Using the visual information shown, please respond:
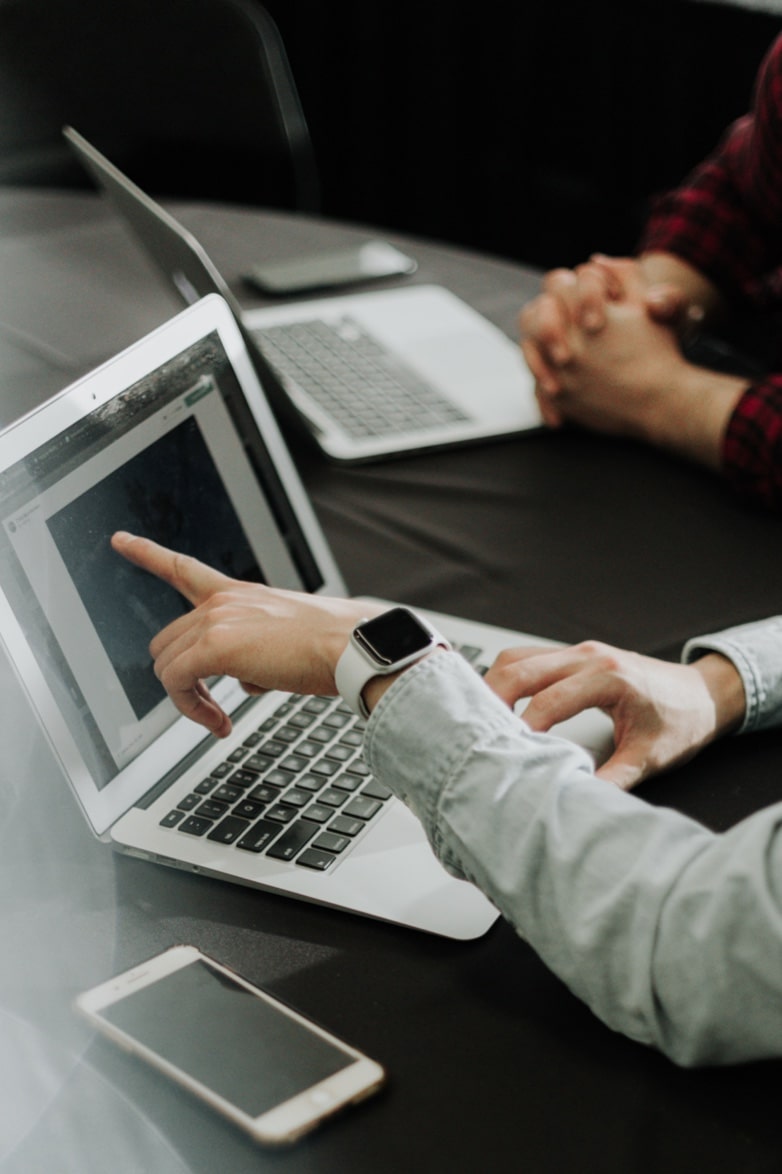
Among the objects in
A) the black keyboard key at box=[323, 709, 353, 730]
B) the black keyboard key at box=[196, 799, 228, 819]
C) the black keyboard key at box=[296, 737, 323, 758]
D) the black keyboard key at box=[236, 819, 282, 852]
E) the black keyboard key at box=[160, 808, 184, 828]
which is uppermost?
the black keyboard key at box=[160, 808, 184, 828]

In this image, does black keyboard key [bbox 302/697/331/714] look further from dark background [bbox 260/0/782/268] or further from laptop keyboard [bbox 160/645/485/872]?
dark background [bbox 260/0/782/268]

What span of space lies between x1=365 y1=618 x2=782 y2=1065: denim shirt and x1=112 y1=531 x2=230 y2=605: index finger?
0.52ft

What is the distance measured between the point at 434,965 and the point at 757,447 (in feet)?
2.03

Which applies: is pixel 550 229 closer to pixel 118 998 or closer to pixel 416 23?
pixel 416 23

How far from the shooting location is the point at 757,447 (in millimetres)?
1064

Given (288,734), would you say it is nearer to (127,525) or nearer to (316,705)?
(316,705)

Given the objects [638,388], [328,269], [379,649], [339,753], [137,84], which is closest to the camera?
[379,649]

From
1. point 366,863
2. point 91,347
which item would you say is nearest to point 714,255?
point 91,347

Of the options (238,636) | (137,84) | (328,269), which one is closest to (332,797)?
(238,636)

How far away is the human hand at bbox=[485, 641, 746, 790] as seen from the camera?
72 centimetres

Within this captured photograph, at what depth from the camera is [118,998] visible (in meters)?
0.58

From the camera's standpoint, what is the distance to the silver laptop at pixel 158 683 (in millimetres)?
667

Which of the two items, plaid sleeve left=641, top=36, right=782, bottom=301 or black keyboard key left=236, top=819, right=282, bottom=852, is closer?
black keyboard key left=236, top=819, right=282, bottom=852

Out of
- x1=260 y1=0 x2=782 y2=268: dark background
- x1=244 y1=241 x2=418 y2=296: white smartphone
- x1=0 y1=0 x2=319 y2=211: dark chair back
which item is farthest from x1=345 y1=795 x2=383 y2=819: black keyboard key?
x1=260 y1=0 x2=782 y2=268: dark background
